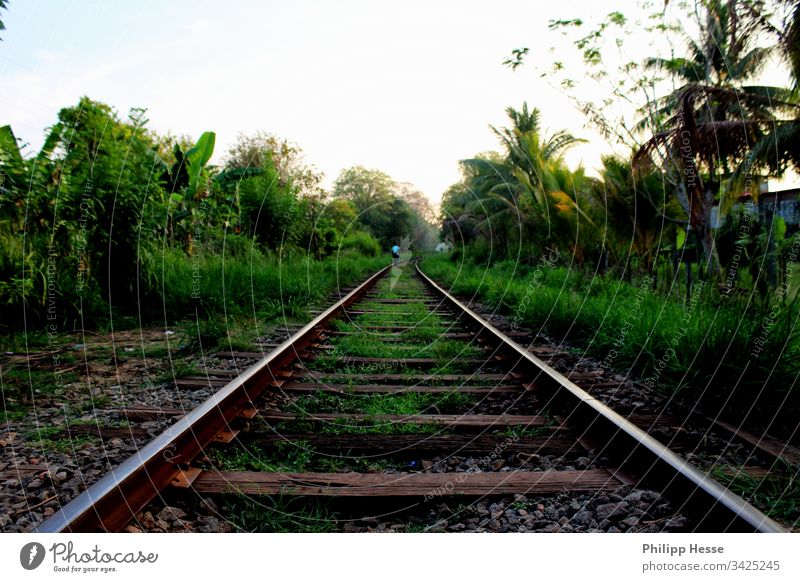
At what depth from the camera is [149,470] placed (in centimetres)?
183

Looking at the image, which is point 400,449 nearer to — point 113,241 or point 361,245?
point 113,241

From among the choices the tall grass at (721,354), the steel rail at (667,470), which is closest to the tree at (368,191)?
the tall grass at (721,354)

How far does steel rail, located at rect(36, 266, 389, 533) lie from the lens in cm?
150

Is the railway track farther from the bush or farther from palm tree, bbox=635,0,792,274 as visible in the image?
the bush

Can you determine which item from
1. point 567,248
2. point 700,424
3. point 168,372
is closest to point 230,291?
point 168,372

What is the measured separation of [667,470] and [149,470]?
Result: 1764 mm

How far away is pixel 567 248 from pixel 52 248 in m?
9.80

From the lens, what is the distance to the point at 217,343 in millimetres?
4449

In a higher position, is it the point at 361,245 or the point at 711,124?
the point at 711,124

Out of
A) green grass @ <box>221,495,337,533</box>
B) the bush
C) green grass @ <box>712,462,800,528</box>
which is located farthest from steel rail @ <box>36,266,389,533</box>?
the bush

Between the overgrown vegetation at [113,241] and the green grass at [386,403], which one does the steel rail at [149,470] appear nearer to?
the green grass at [386,403]

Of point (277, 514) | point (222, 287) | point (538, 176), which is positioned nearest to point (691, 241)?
point (538, 176)

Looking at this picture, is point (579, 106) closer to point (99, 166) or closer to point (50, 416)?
point (99, 166)
